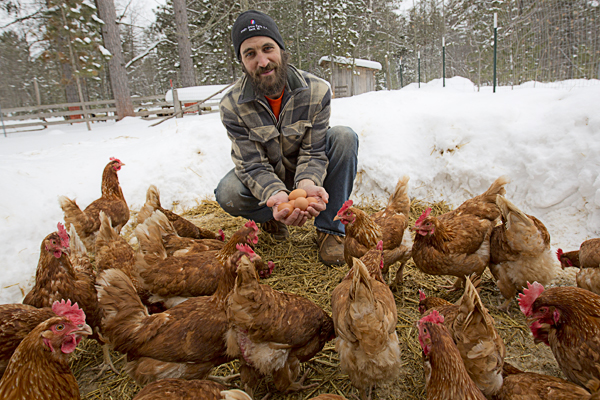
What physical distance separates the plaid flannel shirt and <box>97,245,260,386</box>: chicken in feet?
4.29

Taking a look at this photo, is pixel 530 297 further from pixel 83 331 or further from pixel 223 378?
pixel 83 331

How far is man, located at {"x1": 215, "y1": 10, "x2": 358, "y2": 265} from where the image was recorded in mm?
2652

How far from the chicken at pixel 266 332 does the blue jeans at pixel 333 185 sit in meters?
1.41

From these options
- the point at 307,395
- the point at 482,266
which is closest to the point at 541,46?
the point at 482,266

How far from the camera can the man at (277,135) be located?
265 cm

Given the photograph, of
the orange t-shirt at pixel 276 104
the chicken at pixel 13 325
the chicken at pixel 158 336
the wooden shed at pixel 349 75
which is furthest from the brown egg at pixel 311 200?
the wooden shed at pixel 349 75

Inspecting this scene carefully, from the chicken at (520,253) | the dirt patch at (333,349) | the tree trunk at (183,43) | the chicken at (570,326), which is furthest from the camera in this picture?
the tree trunk at (183,43)

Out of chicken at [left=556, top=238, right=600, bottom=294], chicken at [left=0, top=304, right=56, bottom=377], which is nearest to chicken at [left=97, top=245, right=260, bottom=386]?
chicken at [left=0, top=304, right=56, bottom=377]

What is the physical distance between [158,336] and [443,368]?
145 centimetres

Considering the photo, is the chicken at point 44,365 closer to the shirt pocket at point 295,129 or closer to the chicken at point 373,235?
the chicken at point 373,235

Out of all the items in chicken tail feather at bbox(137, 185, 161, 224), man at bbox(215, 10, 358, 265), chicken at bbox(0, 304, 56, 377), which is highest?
man at bbox(215, 10, 358, 265)

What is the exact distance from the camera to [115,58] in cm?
1065

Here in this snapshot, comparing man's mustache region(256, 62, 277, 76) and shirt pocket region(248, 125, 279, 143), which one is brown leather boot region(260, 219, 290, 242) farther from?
man's mustache region(256, 62, 277, 76)

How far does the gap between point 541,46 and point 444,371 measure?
9488 millimetres
